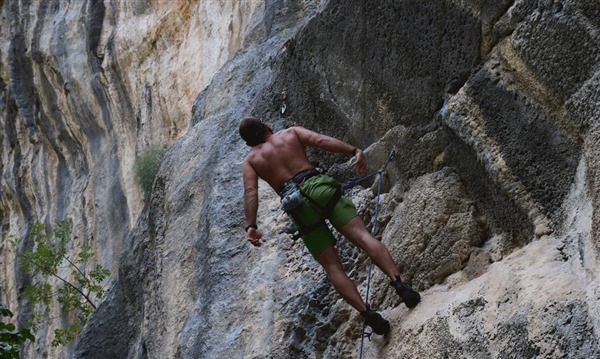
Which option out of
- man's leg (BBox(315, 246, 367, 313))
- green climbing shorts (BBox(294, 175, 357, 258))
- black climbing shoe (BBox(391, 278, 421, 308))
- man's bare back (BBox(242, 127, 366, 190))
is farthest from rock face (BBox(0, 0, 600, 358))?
man's bare back (BBox(242, 127, 366, 190))

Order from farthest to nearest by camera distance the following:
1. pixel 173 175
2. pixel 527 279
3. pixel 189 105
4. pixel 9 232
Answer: pixel 9 232, pixel 189 105, pixel 173 175, pixel 527 279

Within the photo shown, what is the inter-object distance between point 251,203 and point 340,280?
32.2 inches

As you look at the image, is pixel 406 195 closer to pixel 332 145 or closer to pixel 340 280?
pixel 332 145

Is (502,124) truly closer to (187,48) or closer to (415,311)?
(415,311)

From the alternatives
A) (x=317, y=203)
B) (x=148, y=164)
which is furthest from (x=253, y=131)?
(x=148, y=164)

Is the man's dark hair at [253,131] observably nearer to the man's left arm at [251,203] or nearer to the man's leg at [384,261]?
the man's left arm at [251,203]

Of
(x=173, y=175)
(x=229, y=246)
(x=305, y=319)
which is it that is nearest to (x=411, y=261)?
(x=305, y=319)

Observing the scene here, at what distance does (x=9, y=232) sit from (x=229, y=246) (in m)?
15.4

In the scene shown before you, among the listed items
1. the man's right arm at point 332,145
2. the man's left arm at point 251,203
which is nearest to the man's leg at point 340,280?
the man's left arm at point 251,203

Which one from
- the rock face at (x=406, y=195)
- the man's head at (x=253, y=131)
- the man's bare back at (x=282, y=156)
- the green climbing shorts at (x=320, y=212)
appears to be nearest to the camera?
the rock face at (x=406, y=195)

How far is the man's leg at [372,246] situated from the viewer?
5703 millimetres

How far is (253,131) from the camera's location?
258 inches

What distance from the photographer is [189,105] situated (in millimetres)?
14195

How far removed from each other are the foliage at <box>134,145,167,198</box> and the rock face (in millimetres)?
2518
